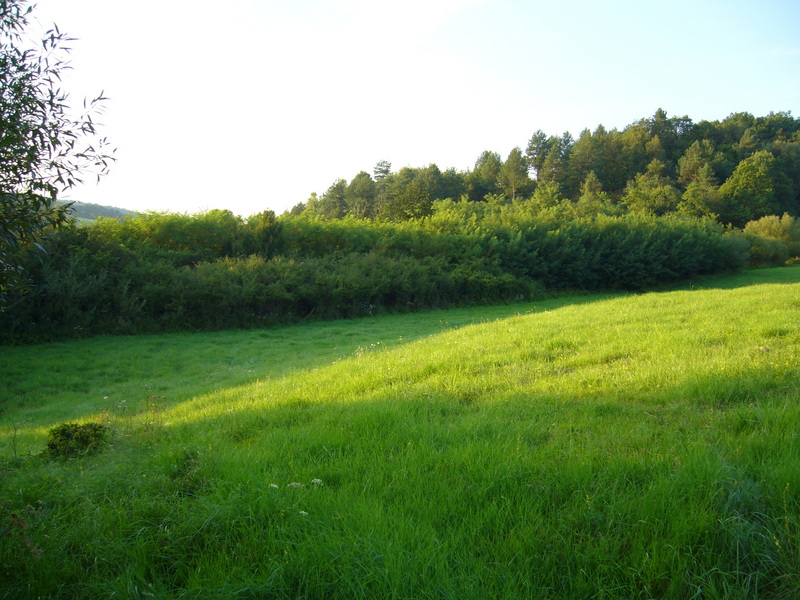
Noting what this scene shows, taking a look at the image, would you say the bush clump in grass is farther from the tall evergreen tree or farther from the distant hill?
the tall evergreen tree

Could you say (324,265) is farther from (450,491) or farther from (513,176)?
(513,176)

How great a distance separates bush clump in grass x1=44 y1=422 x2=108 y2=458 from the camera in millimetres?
4477

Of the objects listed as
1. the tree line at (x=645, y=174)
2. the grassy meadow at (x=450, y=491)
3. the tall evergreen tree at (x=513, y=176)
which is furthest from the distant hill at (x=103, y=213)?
the tall evergreen tree at (x=513, y=176)

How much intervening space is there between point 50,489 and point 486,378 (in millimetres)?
4653

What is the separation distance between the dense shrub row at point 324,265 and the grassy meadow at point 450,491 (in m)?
7.55

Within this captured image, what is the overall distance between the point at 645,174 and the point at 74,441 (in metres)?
69.8

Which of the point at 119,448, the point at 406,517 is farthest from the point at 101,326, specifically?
the point at 406,517

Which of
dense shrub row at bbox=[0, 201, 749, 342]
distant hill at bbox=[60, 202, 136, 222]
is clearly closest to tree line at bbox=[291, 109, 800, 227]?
dense shrub row at bbox=[0, 201, 749, 342]

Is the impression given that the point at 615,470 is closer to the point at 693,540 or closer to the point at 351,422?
the point at 693,540

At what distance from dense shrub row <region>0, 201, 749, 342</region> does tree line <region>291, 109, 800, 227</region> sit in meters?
17.3

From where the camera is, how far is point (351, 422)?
4609mm

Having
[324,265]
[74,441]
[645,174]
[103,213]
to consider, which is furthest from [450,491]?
[645,174]

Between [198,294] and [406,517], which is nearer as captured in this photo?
[406,517]

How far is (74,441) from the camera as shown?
15.1ft
